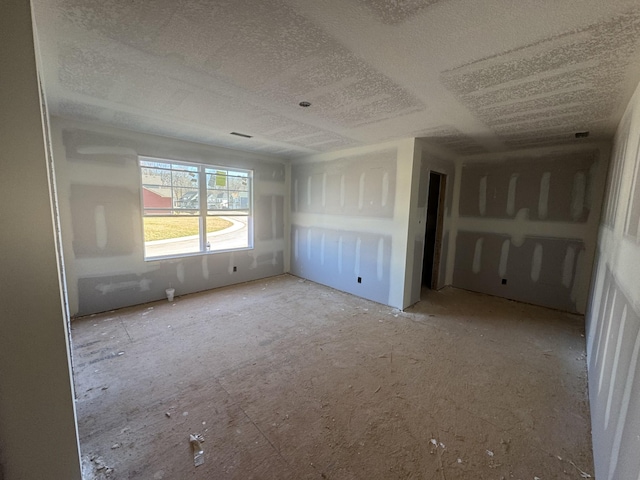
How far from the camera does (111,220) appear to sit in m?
3.60

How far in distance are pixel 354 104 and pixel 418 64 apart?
800mm

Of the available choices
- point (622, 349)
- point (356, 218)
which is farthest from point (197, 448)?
point (356, 218)

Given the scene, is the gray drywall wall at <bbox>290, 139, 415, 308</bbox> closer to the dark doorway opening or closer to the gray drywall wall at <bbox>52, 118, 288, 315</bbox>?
the dark doorway opening

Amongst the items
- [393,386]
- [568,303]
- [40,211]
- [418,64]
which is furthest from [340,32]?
[568,303]

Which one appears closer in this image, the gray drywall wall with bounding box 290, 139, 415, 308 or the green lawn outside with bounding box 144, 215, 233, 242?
the gray drywall wall with bounding box 290, 139, 415, 308

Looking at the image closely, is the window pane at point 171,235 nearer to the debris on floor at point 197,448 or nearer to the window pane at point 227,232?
the window pane at point 227,232

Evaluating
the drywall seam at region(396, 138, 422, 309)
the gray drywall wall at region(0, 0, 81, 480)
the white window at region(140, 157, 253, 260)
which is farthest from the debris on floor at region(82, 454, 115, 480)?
the drywall seam at region(396, 138, 422, 309)

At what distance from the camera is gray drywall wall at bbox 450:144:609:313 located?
3.76 m

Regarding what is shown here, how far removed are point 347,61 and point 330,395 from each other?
8.20 ft

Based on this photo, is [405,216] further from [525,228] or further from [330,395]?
[330,395]

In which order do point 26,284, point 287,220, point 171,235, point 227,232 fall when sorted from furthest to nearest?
point 287,220 < point 227,232 < point 171,235 < point 26,284

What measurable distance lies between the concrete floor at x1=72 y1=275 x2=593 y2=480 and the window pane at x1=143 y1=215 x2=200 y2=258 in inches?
42.9

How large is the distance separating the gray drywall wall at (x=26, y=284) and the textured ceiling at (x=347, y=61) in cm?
62

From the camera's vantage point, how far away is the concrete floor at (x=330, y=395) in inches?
61.9
